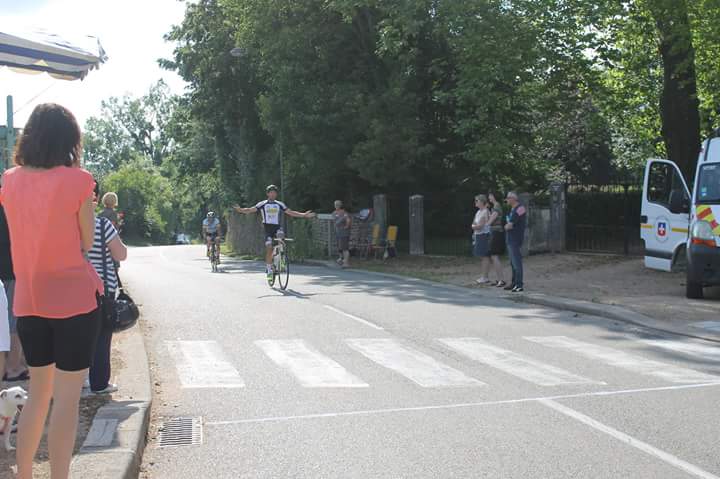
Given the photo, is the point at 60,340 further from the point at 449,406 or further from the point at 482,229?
the point at 482,229

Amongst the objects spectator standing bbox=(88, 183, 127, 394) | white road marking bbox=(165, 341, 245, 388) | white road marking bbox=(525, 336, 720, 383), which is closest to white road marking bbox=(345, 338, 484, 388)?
Result: white road marking bbox=(165, 341, 245, 388)

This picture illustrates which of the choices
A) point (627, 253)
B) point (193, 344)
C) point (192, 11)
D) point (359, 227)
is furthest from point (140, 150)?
point (193, 344)

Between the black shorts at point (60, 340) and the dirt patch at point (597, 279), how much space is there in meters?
9.95

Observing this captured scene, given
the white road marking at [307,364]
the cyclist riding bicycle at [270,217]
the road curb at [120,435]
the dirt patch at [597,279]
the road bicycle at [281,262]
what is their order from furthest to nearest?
the cyclist riding bicycle at [270,217] < the road bicycle at [281,262] < the dirt patch at [597,279] < the white road marking at [307,364] < the road curb at [120,435]

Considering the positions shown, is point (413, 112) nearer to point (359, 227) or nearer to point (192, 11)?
point (359, 227)

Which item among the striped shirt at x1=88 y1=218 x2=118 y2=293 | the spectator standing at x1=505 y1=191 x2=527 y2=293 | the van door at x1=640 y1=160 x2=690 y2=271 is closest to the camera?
the striped shirt at x1=88 y1=218 x2=118 y2=293

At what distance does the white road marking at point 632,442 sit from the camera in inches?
207

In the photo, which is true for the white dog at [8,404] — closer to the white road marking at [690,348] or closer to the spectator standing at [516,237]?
the white road marking at [690,348]

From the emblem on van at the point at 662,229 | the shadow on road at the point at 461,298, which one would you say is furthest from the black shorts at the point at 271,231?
the emblem on van at the point at 662,229

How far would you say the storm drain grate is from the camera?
19.8 feet

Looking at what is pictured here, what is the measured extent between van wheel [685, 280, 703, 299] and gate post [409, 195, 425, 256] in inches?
593

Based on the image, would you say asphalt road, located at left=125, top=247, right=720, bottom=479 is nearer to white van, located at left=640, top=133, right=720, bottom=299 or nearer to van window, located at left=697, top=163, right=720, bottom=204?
white van, located at left=640, top=133, right=720, bottom=299

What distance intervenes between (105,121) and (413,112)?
304 ft

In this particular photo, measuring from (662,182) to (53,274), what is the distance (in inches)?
633
